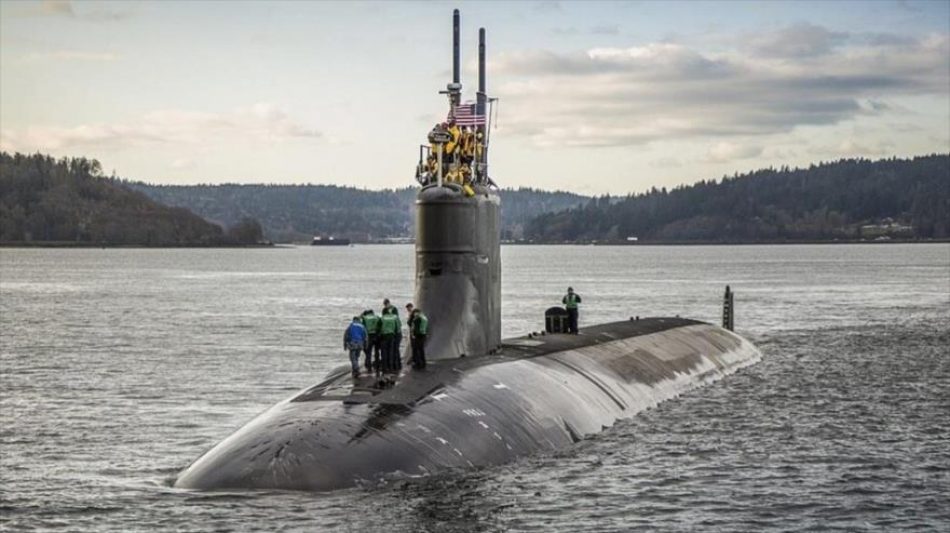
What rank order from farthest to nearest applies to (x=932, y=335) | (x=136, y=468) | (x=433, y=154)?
(x=932, y=335) → (x=433, y=154) → (x=136, y=468)

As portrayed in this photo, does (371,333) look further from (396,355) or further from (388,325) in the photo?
(396,355)

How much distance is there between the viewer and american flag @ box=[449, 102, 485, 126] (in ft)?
96.2

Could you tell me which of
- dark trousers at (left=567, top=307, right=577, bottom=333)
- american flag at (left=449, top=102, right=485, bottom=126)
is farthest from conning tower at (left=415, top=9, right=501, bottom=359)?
dark trousers at (left=567, top=307, right=577, bottom=333)

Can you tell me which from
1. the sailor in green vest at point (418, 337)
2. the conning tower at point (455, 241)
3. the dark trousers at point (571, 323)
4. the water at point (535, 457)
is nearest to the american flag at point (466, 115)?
the conning tower at point (455, 241)

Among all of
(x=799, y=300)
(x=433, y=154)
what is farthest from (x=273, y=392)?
(x=799, y=300)

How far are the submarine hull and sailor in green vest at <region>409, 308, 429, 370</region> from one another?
228mm

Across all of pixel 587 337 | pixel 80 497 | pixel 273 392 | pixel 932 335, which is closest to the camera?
pixel 80 497

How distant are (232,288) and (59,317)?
46107 millimetres

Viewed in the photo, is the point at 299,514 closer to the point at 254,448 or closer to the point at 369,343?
the point at 254,448

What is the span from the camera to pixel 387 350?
26.1 m

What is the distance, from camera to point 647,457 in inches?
1064

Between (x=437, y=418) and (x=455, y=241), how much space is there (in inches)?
236

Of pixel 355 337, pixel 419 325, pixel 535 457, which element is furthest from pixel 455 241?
pixel 535 457

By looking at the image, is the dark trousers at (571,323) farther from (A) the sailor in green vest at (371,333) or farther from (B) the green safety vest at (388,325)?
(B) the green safety vest at (388,325)
